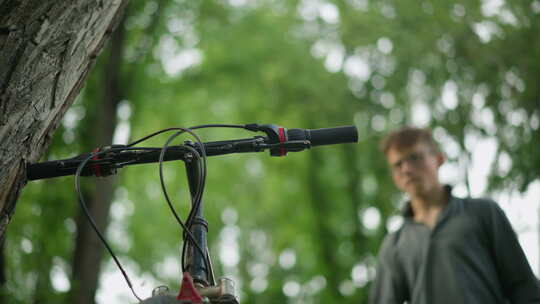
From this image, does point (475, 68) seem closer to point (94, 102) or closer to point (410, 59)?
point (410, 59)

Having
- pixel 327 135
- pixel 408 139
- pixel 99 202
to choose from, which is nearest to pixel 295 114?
pixel 99 202

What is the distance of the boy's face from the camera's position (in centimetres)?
354

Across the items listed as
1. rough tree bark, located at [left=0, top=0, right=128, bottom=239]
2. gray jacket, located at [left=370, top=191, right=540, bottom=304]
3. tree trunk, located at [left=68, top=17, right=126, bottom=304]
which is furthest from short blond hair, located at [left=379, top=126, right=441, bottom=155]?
tree trunk, located at [left=68, top=17, right=126, bottom=304]

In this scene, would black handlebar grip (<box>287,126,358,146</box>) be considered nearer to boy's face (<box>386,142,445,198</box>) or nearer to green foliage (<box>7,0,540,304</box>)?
boy's face (<box>386,142,445,198</box>)

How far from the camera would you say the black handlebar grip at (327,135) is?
5.46ft

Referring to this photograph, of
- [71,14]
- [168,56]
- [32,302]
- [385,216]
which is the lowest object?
[32,302]

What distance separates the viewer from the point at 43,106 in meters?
1.54

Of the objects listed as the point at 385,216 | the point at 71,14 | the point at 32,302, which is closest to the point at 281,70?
the point at 385,216

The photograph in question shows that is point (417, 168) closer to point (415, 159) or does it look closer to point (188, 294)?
point (415, 159)

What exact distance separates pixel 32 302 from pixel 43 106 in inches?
170

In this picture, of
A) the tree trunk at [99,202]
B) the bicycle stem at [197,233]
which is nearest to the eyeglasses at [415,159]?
the bicycle stem at [197,233]

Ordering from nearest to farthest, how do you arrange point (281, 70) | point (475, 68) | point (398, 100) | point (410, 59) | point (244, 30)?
point (475, 68) < point (410, 59) < point (398, 100) < point (281, 70) < point (244, 30)

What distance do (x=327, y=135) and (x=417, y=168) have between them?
6.81ft

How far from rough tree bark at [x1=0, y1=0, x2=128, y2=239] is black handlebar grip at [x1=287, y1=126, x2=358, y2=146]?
2.36 ft
